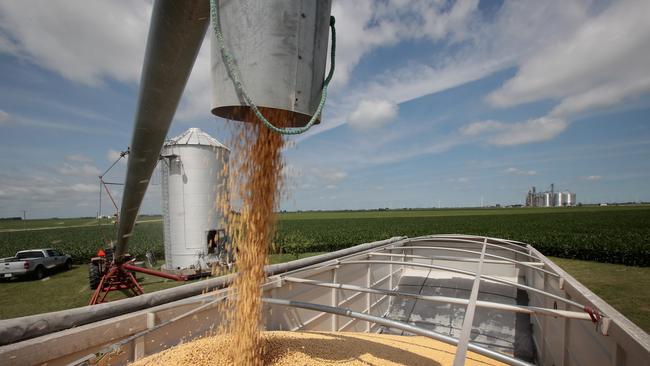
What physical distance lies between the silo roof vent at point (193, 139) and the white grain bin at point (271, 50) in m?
10.1

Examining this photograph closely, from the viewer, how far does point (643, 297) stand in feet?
30.6

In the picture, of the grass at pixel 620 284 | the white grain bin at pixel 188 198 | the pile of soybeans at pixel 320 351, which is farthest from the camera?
the white grain bin at pixel 188 198

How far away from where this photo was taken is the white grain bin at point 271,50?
142cm

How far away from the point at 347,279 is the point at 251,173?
3833 mm

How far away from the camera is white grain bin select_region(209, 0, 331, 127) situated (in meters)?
1.42

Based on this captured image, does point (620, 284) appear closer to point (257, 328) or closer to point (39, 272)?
point (257, 328)

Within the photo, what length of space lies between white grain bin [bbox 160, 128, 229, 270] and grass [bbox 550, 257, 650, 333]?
1110 centimetres

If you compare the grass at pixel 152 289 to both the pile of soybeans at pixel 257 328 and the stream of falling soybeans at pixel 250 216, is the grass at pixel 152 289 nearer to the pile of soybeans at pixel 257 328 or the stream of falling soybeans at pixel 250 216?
the pile of soybeans at pixel 257 328

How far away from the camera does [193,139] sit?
36.6ft

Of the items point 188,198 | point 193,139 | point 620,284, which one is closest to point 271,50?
point 188,198

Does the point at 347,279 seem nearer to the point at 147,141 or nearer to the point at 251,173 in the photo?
the point at 251,173

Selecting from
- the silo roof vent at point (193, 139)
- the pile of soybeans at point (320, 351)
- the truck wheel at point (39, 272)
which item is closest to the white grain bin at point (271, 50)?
the pile of soybeans at point (320, 351)

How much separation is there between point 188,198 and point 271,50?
33.4ft

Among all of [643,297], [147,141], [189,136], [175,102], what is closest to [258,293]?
[147,141]
